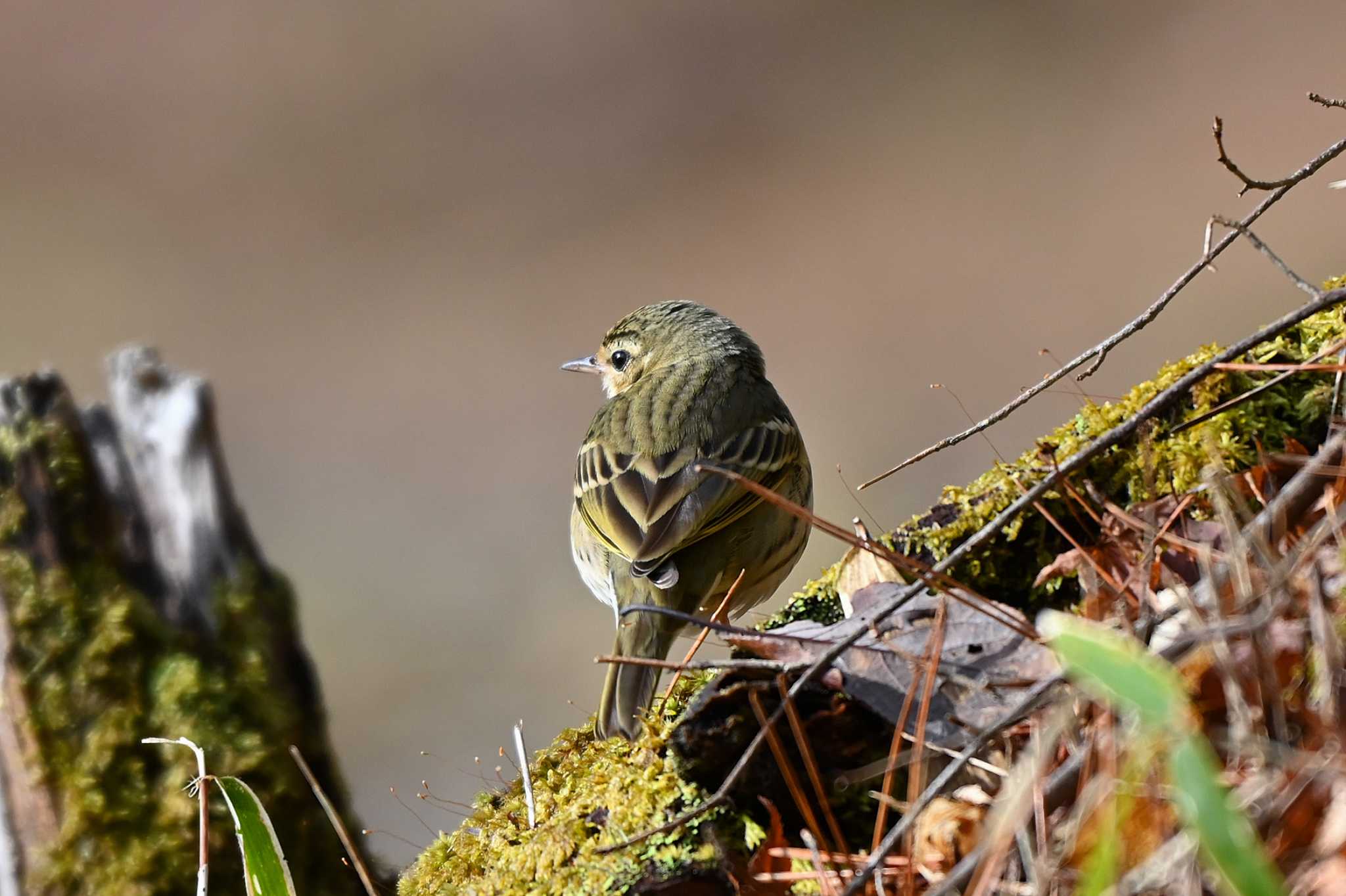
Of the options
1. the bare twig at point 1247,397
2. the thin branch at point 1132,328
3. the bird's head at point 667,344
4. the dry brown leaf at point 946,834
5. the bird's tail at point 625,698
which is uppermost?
the bird's head at point 667,344

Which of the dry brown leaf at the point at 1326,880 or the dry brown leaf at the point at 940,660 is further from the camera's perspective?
the dry brown leaf at the point at 940,660

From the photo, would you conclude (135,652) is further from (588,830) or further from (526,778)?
(588,830)

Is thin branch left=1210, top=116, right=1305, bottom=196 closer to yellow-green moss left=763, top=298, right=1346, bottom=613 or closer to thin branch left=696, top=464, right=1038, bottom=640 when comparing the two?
yellow-green moss left=763, top=298, right=1346, bottom=613

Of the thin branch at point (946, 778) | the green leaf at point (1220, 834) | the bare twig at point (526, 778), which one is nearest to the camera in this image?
the green leaf at point (1220, 834)

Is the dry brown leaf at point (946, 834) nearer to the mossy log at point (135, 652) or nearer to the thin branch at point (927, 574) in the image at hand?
the thin branch at point (927, 574)

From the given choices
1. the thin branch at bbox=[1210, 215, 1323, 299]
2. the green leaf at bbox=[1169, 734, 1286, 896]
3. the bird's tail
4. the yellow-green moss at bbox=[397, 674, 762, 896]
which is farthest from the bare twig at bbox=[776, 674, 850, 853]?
the thin branch at bbox=[1210, 215, 1323, 299]

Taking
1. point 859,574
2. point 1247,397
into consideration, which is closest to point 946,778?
point 859,574

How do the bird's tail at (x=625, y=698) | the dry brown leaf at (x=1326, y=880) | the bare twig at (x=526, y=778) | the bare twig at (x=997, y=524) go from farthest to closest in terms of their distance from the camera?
the bird's tail at (x=625, y=698) → the bare twig at (x=526, y=778) → the bare twig at (x=997, y=524) → the dry brown leaf at (x=1326, y=880)

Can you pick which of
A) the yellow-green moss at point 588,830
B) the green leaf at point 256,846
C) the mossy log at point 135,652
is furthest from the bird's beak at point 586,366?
the green leaf at point 256,846
